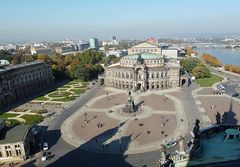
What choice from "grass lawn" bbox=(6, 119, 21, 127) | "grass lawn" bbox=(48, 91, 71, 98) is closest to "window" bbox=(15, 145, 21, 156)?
"grass lawn" bbox=(6, 119, 21, 127)

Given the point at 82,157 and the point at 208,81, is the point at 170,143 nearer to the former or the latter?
the point at 82,157

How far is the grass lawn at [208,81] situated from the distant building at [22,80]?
274 feet

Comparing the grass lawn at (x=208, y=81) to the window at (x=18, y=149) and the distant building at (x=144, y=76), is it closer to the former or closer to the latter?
the distant building at (x=144, y=76)

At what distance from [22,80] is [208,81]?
97.4 metres

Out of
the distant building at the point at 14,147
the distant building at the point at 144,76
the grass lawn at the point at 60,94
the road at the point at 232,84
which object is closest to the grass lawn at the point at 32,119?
the distant building at the point at 14,147

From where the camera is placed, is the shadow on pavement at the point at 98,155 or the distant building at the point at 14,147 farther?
the distant building at the point at 14,147

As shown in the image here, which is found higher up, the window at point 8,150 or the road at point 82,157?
the window at point 8,150

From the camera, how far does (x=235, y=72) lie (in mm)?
163500

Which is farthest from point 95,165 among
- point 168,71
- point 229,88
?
point 229,88

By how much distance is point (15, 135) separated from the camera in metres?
62.8

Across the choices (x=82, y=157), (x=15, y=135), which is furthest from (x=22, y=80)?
(x=82, y=157)

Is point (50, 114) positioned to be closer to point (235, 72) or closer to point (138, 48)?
point (138, 48)

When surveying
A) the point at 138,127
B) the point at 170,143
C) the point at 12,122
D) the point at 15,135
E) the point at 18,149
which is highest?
the point at 15,135

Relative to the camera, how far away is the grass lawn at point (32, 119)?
275 feet
